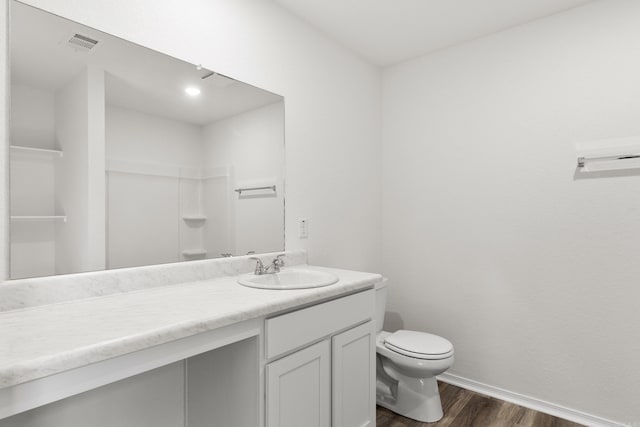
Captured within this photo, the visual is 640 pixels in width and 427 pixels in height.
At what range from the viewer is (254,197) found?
1938 millimetres

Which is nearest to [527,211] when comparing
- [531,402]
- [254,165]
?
[531,402]

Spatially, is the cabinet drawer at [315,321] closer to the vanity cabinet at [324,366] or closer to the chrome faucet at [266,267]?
the vanity cabinet at [324,366]

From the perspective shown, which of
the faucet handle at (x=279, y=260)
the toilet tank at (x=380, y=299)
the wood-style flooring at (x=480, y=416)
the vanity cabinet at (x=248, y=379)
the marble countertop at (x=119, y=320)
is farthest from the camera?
the toilet tank at (x=380, y=299)

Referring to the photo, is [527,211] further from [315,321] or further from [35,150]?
[35,150]

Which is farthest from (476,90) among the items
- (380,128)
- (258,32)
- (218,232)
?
(218,232)

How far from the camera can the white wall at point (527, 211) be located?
1925 millimetres

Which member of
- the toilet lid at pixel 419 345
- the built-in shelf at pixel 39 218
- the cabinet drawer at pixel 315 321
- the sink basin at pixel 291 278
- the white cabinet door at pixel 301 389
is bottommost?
the toilet lid at pixel 419 345

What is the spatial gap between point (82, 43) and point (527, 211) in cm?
247

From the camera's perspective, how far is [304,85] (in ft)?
7.25

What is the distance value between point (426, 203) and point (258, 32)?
5.38ft

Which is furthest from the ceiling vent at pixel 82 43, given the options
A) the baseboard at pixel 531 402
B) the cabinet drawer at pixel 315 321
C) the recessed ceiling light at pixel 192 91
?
the baseboard at pixel 531 402

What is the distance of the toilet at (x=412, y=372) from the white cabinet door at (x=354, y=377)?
37cm

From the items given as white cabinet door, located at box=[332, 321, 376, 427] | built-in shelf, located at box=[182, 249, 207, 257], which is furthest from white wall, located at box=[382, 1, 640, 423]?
built-in shelf, located at box=[182, 249, 207, 257]

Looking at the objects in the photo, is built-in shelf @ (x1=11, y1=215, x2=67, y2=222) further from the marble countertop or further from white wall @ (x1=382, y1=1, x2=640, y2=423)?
white wall @ (x1=382, y1=1, x2=640, y2=423)
